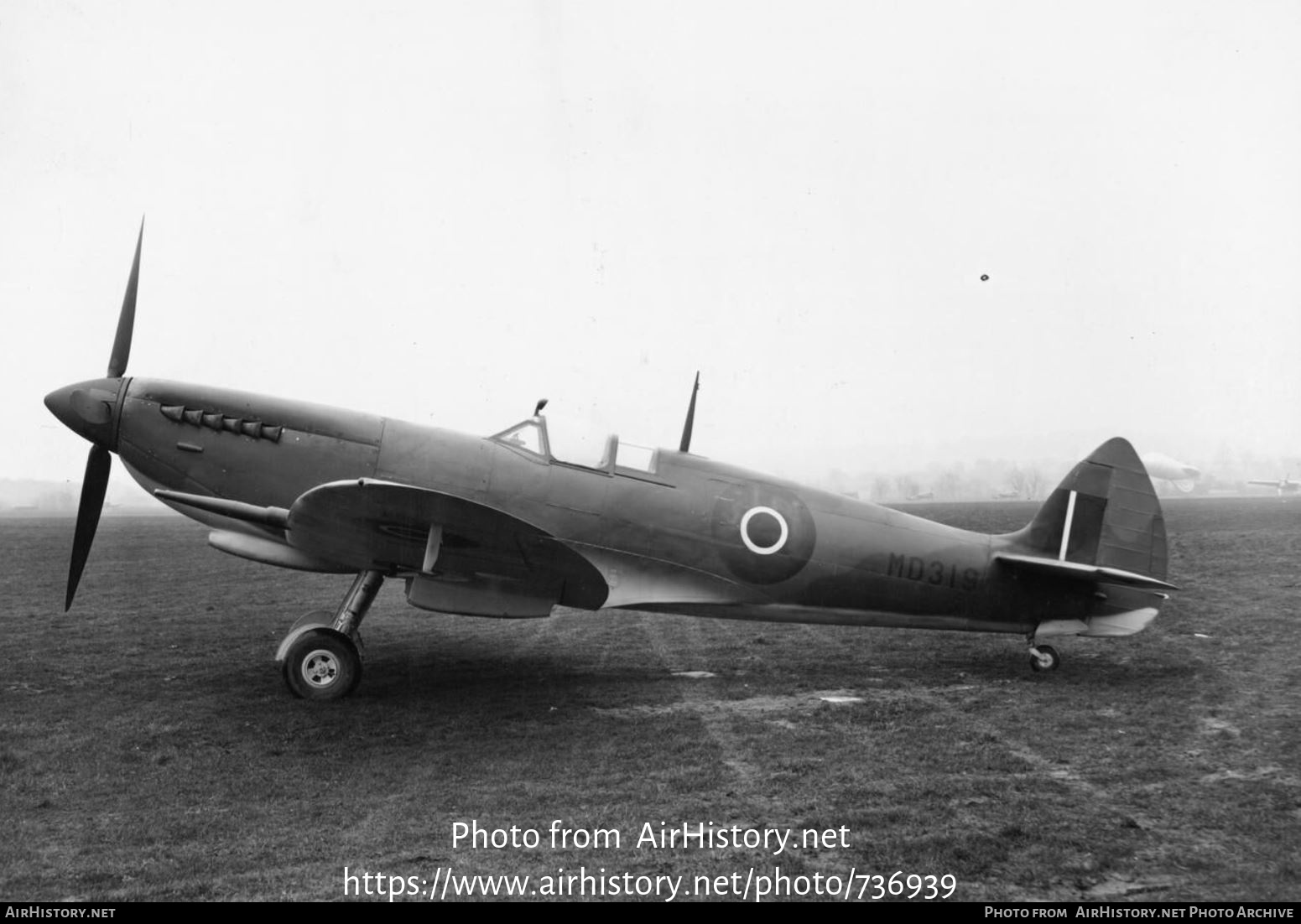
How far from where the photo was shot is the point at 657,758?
4.73 meters

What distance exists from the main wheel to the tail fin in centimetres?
504

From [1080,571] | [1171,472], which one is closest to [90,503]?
[1080,571]

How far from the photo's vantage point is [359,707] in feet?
18.8

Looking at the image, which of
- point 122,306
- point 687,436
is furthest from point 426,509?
point 122,306

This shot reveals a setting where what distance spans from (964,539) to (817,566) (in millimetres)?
1264

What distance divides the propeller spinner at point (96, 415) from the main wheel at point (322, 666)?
1.90 m

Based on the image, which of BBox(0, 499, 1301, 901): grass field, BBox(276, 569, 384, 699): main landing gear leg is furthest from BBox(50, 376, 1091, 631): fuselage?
BBox(276, 569, 384, 699): main landing gear leg

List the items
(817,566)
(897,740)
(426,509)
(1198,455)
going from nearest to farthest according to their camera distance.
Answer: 1. (897,740)
2. (426,509)
3. (817,566)
4. (1198,455)

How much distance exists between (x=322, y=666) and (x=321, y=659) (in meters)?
0.05

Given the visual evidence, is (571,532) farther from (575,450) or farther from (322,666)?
(322,666)

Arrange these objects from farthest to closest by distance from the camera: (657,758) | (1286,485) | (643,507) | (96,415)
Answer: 1. (1286,485)
2. (643,507)
3. (96,415)
4. (657,758)

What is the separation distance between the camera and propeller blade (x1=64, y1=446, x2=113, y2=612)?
6.57 metres

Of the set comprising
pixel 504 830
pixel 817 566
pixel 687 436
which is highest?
pixel 687 436

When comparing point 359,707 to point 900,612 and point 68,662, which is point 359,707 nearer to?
point 68,662
